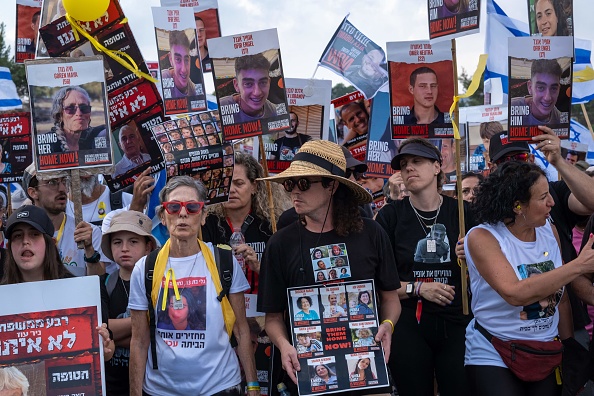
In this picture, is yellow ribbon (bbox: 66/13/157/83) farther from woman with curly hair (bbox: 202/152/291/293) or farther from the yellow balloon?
woman with curly hair (bbox: 202/152/291/293)

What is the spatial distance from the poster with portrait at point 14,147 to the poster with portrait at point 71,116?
270 cm

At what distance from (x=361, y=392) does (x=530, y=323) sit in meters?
1.13

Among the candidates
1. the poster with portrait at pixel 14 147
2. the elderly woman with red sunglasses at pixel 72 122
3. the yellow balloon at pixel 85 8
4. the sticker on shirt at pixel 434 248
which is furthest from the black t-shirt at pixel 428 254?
the poster with portrait at pixel 14 147

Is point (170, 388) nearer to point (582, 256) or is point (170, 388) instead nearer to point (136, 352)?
point (136, 352)

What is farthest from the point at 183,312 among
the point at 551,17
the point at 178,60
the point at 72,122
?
the point at 551,17

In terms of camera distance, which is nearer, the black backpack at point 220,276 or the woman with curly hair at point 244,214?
the black backpack at point 220,276

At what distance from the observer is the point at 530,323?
14.9 feet

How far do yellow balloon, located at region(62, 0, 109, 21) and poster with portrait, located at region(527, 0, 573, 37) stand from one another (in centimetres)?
332

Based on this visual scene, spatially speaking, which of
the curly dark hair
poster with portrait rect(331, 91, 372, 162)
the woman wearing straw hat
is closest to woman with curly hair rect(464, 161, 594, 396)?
the curly dark hair

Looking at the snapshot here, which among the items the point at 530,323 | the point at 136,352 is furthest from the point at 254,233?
the point at 530,323

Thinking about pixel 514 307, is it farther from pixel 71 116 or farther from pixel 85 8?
pixel 85 8

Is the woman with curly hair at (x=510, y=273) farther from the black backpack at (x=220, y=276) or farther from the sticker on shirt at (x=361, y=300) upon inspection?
the black backpack at (x=220, y=276)

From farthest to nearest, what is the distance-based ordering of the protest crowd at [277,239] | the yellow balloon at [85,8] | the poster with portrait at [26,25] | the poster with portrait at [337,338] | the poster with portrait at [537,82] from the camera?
1. the poster with portrait at [26,25]
2. the yellow balloon at [85,8]
3. the poster with portrait at [537,82]
4. the protest crowd at [277,239]
5. the poster with portrait at [337,338]

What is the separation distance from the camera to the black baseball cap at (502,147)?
5.80 meters
